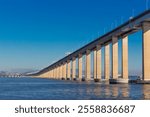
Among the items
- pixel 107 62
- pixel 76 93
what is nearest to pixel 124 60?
pixel 107 62

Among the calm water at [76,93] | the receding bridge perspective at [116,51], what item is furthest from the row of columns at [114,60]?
the calm water at [76,93]

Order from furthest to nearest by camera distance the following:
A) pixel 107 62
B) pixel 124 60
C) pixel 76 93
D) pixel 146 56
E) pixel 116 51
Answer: pixel 107 62, pixel 116 51, pixel 124 60, pixel 146 56, pixel 76 93

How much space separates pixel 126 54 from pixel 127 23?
9835 mm

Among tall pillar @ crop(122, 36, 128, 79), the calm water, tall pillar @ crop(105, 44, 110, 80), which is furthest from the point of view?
tall pillar @ crop(105, 44, 110, 80)

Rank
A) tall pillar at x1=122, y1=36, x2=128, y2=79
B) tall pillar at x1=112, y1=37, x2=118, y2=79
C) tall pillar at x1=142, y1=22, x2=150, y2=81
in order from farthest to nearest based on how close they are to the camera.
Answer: tall pillar at x1=112, y1=37, x2=118, y2=79 → tall pillar at x1=122, y1=36, x2=128, y2=79 → tall pillar at x1=142, y1=22, x2=150, y2=81

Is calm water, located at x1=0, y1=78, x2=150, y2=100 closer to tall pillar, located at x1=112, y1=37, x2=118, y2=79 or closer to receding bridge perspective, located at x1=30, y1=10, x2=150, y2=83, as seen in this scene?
receding bridge perspective, located at x1=30, y1=10, x2=150, y2=83

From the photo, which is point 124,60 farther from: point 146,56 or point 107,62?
point 107,62

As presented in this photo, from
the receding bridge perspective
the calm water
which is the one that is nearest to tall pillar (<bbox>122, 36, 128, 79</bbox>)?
the receding bridge perspective

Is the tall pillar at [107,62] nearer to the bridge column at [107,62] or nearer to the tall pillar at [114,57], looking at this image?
the bridge column at [107,62]

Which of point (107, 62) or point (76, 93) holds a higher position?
point (107, 62)

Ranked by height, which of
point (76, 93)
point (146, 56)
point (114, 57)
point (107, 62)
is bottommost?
point (76, 93)

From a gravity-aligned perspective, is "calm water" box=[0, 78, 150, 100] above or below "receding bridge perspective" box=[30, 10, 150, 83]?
below

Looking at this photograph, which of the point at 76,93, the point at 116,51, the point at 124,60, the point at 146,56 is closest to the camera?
the point at 76,93

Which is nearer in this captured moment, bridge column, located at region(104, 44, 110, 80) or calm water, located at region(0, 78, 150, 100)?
calm water, located at region(0, 78, 150, 100)
